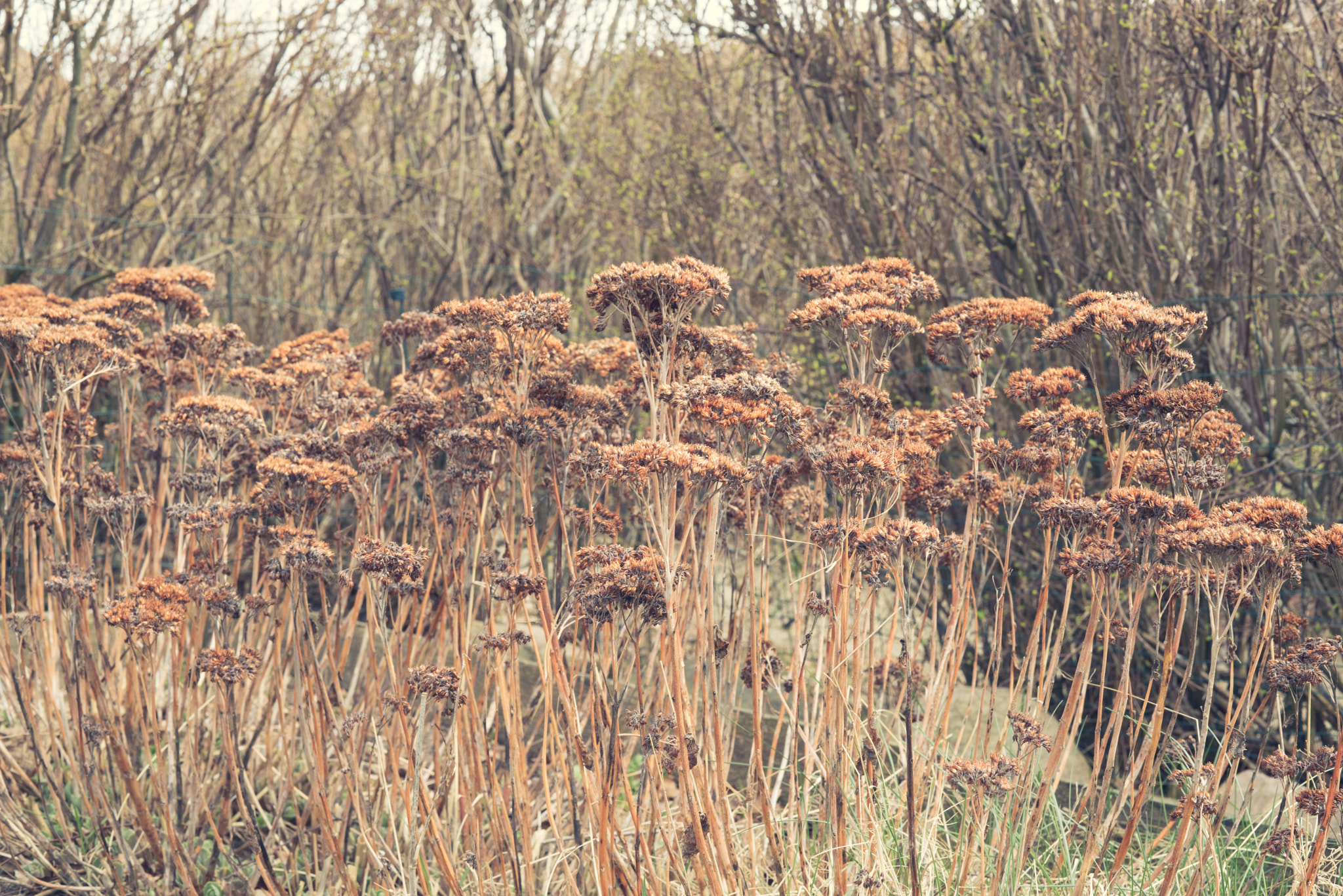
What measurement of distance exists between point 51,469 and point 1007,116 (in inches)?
165

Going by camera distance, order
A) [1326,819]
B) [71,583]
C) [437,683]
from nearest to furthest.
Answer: [1326,819] < [437,683] < [71,583]

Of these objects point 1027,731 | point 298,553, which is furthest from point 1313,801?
point 298,553

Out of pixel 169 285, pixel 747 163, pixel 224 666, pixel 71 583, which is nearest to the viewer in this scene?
pixel 224 666

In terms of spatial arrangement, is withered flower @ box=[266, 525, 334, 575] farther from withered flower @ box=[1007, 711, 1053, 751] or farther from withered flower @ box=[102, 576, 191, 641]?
withered flower @ box=[1007, 711, 1053, 751]

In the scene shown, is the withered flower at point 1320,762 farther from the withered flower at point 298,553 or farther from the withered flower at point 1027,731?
the withered flower at point 298,553

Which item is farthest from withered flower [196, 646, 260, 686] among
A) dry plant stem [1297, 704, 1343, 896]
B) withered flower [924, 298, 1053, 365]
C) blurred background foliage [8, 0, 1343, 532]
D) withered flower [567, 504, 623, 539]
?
blurred background foliage [8, 0, 1343, 532]

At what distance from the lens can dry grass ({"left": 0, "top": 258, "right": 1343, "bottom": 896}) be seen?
8.38ft

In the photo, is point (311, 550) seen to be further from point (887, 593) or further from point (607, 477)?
point (887, 593)

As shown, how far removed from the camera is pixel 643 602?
2.53 metres

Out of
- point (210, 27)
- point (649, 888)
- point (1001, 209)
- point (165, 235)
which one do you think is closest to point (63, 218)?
point (165, 235)

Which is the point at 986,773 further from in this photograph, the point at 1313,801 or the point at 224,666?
the point at 224,666

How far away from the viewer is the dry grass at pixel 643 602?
255 cm

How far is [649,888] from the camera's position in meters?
2.66

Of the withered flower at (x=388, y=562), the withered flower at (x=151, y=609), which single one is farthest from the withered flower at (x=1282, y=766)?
the withered flower at (x=151, y=609)
